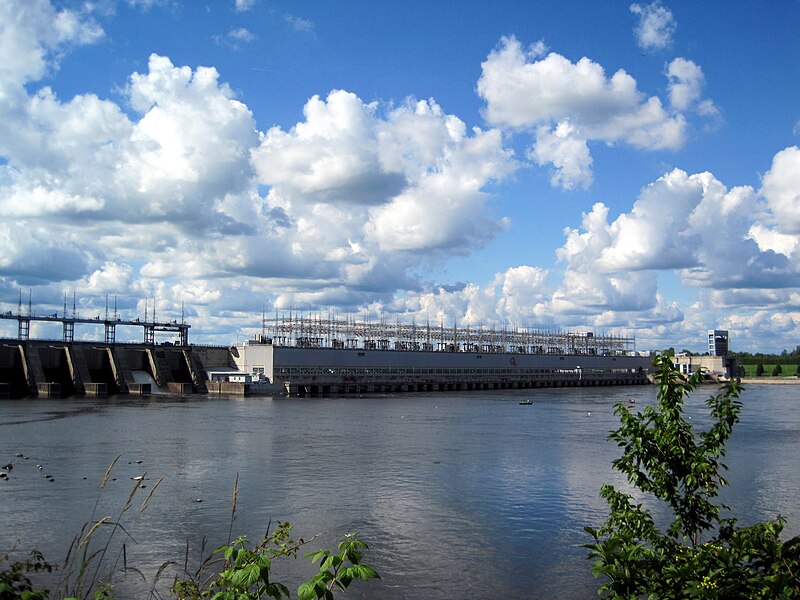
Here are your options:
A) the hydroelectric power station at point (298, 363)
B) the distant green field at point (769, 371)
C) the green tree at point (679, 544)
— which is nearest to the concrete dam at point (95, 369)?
the hydroelectric power station at point (298, 363)

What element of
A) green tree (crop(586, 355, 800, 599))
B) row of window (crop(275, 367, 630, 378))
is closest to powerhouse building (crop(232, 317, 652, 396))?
row of window (crop(275, 367, 630, 378))

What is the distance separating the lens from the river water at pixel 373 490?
16.4 m

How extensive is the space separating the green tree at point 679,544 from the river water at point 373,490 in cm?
785

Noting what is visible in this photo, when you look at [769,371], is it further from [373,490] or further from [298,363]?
[373,490]

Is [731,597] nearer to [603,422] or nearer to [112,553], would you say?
[112,553]

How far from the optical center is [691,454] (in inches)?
296

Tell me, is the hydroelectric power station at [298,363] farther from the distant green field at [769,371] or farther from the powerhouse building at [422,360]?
the distant green field at [769,371]

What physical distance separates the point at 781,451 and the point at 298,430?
90.2 ft

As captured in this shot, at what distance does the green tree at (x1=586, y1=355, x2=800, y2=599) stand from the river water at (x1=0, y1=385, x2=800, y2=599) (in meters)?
7.85

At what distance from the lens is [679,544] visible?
7.24 meters

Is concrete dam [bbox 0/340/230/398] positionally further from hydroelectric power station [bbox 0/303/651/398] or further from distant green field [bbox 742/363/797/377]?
distant green field [bbox 742/363/797/377]

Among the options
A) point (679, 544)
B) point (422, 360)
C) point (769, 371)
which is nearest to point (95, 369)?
point (422, 360)

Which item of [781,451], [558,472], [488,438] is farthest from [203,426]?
[781,451]

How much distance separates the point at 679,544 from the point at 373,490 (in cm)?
1845
